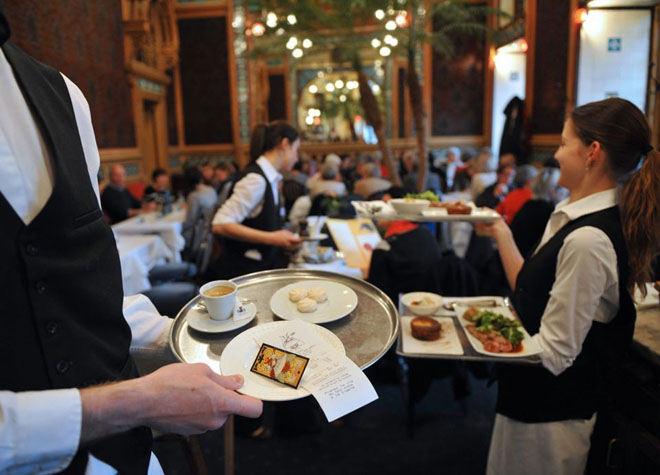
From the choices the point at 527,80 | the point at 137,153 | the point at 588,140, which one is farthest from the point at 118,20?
the point at 588,140

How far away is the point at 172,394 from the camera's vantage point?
2.11ft

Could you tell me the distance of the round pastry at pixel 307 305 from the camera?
1.08m

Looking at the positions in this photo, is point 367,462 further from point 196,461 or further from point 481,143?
point 481,143

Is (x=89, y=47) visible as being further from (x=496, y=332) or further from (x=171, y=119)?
(x=496, y=332)

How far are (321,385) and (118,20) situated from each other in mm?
8394

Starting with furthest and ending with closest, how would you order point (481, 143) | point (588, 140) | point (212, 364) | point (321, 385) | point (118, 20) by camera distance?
point (481, 143) < point (118, 20) < point (588, 140) < point (212, 364) < point (321, 385)

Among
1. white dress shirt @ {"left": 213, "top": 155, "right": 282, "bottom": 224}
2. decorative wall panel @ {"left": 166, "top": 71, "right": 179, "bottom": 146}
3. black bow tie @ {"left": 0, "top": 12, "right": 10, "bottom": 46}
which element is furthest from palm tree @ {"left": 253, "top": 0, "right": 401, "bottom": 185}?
decorative wall panel @ {"left": 166, "top": 71, "right": 179, "bottom": 146}

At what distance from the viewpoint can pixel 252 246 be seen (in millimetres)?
2639

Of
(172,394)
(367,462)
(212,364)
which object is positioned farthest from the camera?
(367,462)

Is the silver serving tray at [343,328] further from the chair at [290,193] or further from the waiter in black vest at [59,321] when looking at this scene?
the chair at [290,193]

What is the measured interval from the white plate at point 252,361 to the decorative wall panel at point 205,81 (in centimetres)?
1080

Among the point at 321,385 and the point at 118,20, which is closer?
the point at 321,385

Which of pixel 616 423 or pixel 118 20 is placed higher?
pixel 118 20

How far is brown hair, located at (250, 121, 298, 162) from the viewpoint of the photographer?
8.76 feet
